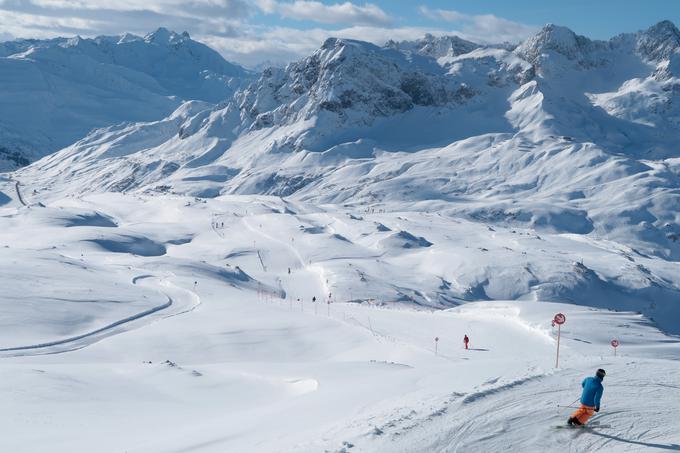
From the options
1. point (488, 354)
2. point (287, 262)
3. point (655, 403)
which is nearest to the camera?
point (655, 403)

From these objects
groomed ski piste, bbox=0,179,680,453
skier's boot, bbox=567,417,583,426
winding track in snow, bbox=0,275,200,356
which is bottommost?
winding track in snow, bbox=0,275,200,356

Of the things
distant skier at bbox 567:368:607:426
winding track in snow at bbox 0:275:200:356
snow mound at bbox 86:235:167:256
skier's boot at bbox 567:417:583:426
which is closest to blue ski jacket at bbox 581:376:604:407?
distant skier at bbox 567:368:607:426

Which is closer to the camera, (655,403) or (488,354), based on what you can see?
(655,403)

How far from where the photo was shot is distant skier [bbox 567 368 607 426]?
16406 millimetres

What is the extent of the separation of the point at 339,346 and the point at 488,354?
7.85 m

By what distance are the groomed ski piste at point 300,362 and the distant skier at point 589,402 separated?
1.05ft

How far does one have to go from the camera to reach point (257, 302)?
178ft

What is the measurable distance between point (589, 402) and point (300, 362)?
19.4m

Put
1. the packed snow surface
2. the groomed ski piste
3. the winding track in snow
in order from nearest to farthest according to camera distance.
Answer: the groomed ski piste, the packed snow surface, the winding track in snow

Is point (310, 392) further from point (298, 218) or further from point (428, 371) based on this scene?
point (298, 218)

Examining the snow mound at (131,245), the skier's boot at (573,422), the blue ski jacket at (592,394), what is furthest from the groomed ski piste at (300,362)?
the snow mound at (131,245)

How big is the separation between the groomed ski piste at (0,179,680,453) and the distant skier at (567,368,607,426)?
1.05ft

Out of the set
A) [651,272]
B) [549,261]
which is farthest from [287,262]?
[651,272]

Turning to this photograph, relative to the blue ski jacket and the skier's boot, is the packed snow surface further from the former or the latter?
the blue ski jacket
